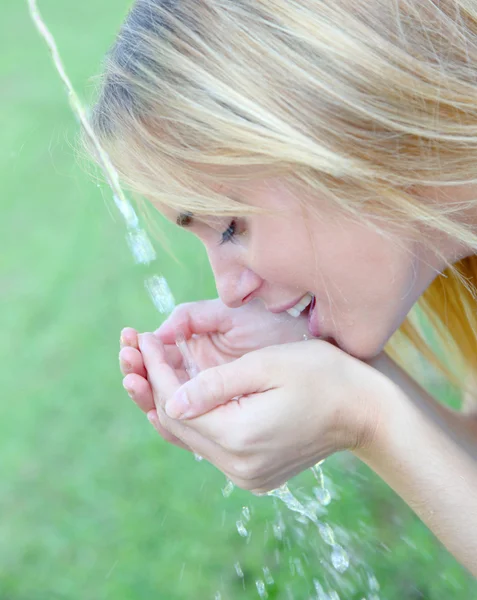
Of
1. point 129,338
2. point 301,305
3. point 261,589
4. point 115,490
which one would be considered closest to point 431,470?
point 301,305

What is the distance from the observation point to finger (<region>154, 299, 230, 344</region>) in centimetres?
184

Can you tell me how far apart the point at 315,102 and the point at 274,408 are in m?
0.52

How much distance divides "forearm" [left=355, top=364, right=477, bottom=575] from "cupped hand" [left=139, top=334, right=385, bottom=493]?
3 centimetres

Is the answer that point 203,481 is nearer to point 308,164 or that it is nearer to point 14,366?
point 14,366

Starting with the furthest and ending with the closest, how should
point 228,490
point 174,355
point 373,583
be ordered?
1. point 228,490
2. point 373,583
3. point 174,355

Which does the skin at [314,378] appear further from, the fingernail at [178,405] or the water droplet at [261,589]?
the water droplet at [261,589]

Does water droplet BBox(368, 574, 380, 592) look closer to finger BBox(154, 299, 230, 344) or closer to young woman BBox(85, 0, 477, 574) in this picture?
young woman BBox(85, 0, 477, 574)

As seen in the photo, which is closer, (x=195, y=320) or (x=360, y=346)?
(x=360, y=346)

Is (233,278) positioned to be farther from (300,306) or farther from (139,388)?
(139,388)

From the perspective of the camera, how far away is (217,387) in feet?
4.91

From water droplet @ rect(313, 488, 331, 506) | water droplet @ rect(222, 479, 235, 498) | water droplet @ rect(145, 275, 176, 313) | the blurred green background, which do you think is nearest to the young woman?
the blurred green background

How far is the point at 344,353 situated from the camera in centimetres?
162

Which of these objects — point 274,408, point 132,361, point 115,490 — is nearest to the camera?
point 274,408

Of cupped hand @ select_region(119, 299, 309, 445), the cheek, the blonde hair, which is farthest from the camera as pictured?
cupped hand @ select_region(119, 299, 309, 445)
